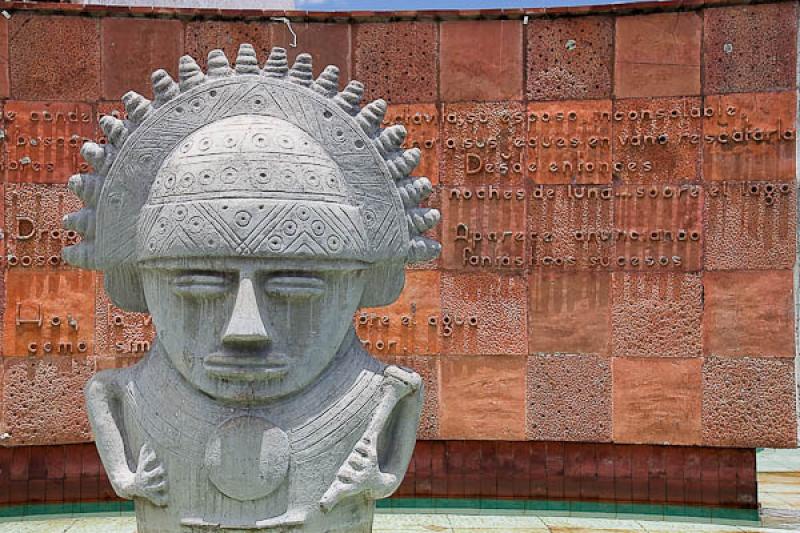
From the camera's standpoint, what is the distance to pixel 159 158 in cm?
373

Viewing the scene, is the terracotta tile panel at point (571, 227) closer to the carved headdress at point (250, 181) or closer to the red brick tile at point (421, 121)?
the red brick tile at point (421, 121)

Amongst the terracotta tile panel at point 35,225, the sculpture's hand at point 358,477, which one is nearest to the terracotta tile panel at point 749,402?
the sculpture's hand at point 358,477

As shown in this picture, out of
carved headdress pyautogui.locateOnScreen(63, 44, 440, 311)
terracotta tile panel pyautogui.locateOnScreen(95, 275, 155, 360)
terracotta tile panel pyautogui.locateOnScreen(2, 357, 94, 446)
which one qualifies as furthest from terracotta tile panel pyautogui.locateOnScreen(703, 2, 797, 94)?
terracotta tile panel pyautogui.locateOnScreen(2, 357, 94, 446)

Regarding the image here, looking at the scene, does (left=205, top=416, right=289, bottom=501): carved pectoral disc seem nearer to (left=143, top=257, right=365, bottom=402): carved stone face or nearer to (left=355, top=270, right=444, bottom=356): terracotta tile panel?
(left=143, top=257, right=365, bottom=402): carved stone face

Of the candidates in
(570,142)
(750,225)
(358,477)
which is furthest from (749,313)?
(358,477)

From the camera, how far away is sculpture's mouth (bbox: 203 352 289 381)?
3.53 m

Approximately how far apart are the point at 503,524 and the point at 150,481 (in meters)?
4.55

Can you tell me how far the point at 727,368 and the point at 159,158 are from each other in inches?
226

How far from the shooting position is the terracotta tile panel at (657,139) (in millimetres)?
7684

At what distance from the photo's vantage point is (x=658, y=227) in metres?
7.71

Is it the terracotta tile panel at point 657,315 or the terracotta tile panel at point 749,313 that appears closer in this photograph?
the terracotta tile panel at point 749,313

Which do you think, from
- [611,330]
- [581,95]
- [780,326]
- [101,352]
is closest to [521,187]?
[581,95]

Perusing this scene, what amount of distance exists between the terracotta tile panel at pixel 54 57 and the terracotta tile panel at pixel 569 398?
192 inches

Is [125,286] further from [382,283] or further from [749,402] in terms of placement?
[749,402]
